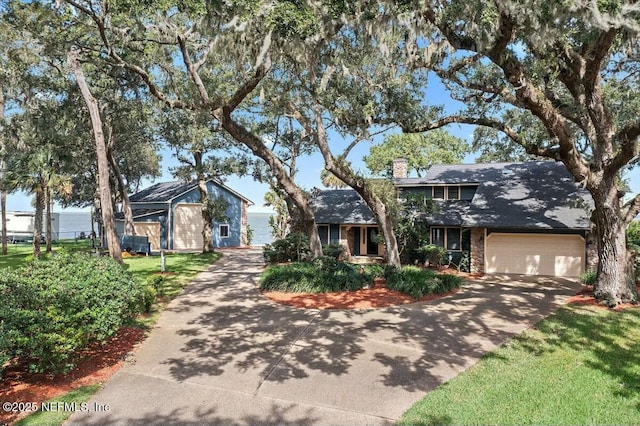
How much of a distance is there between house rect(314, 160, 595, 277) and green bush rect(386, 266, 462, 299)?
423 cm

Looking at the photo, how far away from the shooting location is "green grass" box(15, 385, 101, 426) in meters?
4.26

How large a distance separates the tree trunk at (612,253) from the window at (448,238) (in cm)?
695

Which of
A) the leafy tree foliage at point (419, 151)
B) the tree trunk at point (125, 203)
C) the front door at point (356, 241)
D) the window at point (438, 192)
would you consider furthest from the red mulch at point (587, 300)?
the leafy tree foliage at point (419, 151)

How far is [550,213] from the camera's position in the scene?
14.8 m

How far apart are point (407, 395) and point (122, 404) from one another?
3.73m

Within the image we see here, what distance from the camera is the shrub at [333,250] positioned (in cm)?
1835

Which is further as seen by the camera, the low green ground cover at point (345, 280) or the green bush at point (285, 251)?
the green bush at point (285, 251)

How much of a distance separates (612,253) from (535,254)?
16.9ft

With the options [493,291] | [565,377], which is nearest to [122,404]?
[565,377]

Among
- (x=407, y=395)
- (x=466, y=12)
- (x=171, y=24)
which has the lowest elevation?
(x=407, y=395)

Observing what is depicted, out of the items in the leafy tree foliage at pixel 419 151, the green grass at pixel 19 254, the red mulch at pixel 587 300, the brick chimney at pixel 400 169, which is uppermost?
the leafy tree foliage at pixel 419 151

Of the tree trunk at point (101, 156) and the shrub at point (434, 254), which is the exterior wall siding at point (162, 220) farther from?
the shrub at point (434, 254)

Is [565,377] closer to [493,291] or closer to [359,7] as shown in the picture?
[493,291]

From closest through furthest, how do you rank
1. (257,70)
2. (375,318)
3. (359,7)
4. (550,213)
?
(359,7) → (375,318) → (257,70) → (550,213)
